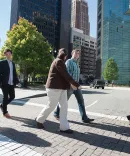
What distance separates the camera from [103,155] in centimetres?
376

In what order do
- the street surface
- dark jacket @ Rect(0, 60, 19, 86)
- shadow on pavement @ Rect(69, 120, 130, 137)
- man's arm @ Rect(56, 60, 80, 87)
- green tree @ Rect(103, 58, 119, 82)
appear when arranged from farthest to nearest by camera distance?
green tree @ Rect(103, 58, 119, 82), dark jacket @ Rect(0, 60, 19, 86), shadow on pavement @ Rect(69, 120, 130, 137), man's arm @ Rect(56, 60, 80, 87), the street surface

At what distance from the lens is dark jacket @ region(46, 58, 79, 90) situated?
5.11 metres

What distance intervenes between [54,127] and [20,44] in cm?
3005

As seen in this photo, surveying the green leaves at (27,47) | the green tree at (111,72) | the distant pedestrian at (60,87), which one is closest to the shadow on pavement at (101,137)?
the distant pedestrian at (60,87)

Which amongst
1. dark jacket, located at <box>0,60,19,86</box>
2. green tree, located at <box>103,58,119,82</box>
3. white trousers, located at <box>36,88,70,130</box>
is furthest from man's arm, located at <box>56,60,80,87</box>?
green tree, located at <box>103,58,119,82</box>

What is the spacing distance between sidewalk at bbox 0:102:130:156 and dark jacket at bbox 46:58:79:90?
973mm

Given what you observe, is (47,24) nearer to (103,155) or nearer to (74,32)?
(74,32)

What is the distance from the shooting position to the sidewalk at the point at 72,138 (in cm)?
391

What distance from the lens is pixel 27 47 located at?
1357 inches

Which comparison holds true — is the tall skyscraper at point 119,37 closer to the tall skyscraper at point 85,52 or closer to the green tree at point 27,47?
the tall skyscraper at point 85,52

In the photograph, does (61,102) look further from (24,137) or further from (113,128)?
(113,128)

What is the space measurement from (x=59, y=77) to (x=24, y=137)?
1.44 metres

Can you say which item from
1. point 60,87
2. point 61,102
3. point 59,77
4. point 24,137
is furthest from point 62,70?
point 24,137

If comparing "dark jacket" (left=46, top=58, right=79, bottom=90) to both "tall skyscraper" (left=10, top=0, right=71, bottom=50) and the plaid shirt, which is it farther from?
"tall skyscraper" (left=10, top=0, right=71, bottom=50)
